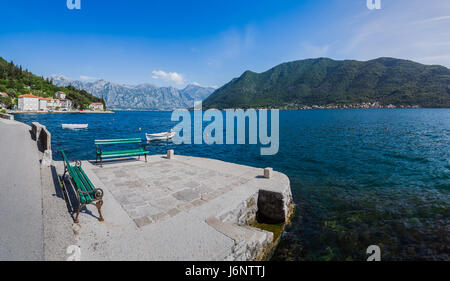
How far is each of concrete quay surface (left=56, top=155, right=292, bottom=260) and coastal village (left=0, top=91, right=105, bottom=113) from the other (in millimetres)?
135338

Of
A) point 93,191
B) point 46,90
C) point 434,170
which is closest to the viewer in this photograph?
point 93,191

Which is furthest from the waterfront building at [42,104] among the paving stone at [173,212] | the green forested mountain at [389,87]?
the green forested mountain at [389,87]

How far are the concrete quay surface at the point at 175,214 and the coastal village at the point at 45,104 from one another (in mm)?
135338

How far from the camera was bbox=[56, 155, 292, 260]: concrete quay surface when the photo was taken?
3879 millimetres

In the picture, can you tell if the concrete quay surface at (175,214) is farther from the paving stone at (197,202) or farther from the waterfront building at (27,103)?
the waterfront building at (27,103)

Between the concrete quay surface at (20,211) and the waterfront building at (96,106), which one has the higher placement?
the waterfront building at (96,106)

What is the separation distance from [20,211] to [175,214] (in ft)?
12.5

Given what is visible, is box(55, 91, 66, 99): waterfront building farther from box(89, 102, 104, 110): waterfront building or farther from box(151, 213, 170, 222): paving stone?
box(151, 213, 170, 222): paving stone

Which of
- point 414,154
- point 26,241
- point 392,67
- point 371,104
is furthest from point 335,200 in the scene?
point 392,67

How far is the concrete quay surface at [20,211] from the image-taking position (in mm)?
3387

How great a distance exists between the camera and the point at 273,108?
627 ft

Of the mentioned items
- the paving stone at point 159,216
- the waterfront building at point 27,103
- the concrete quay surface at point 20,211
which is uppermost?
the waterfront building at point 27,103

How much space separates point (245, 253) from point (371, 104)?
191 metres

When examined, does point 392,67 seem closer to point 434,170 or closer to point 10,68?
point 434,170
